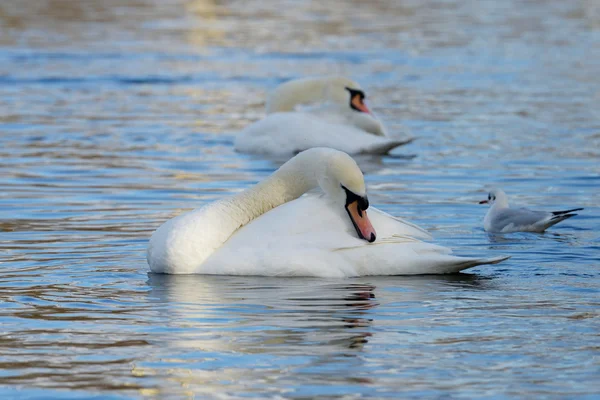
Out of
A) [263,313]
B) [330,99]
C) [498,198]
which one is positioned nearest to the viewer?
[263,313]

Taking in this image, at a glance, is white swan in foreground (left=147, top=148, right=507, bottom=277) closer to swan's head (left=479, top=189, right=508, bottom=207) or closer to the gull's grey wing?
the gull's grey wing

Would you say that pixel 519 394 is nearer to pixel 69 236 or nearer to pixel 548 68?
pixel 69 236

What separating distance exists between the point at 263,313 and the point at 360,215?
1376 mm

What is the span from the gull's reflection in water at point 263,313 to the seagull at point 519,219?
93.3 inches

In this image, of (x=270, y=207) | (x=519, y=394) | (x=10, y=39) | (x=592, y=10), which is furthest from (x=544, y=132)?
(x=592, y=10)

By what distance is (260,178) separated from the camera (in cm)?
1344

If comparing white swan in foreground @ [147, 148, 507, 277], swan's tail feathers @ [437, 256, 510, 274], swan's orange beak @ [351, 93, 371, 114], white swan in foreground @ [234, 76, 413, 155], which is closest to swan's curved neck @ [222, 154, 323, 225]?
white swan in foreground @ [147, 148, 507, 277]

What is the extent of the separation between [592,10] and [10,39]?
16.0 meters

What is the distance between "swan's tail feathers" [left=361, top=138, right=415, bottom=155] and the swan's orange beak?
2.83 ft

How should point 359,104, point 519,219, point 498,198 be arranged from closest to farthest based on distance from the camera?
point 519,219 < point 498,198 < point 359,104

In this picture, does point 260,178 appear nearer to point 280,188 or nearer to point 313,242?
point 280,188

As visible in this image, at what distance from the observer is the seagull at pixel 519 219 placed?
10139 millimetres

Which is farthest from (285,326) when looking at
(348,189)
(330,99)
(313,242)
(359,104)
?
(330,99)

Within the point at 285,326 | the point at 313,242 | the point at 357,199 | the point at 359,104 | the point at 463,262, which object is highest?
→ the point at 359,104
